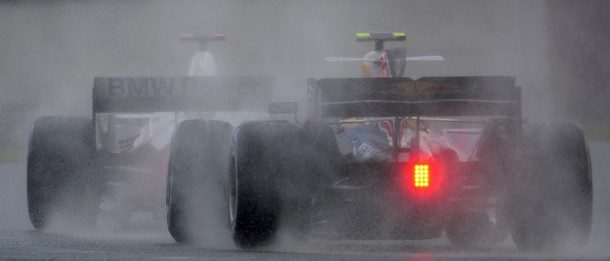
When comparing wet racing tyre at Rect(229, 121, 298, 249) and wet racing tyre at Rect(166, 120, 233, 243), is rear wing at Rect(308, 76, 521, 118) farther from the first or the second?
wet racing tyre at Rect(166, 120, 233, 243)

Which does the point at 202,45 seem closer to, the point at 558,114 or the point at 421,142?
the point at 421,142

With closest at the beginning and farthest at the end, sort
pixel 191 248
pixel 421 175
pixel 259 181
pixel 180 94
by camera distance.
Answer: pixel 259 181
pixel 421 175
pixel 191 248
pixel 180 94

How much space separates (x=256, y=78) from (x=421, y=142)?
243cm

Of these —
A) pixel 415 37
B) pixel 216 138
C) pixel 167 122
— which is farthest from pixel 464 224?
pixel 415 37

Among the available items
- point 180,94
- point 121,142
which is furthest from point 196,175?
point 121,142

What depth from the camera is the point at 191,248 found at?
1071 centimetres

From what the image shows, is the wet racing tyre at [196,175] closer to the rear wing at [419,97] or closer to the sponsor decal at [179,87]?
the rear wing at [419,97]

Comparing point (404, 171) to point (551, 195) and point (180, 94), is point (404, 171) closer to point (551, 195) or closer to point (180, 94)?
point (551, 195)

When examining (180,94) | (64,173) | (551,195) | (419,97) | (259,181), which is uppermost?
(419,97)

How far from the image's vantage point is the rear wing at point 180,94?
41.5 ft

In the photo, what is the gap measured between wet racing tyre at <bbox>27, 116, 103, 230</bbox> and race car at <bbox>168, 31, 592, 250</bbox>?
2.87 meters

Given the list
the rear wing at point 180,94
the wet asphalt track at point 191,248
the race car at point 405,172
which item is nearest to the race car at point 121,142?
the rear wing at point 180,94

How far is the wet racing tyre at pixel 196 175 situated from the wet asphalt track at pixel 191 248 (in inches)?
9.6

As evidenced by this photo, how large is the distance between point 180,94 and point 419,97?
3.05 m
